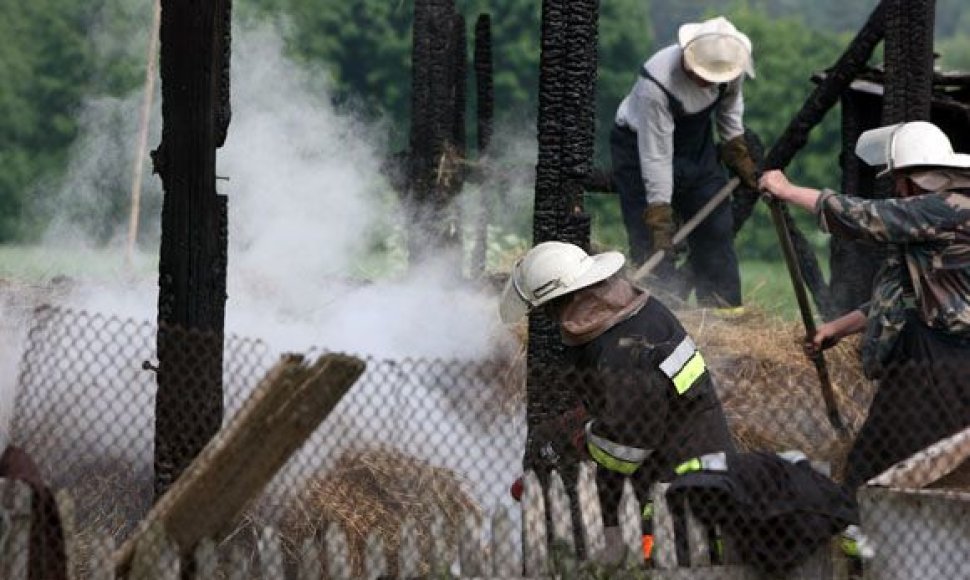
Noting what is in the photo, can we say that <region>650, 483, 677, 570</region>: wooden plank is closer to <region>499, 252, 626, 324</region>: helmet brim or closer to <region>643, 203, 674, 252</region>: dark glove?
<region>499, 252, 626, 324</region>: helmet brim

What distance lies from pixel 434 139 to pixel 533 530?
6906 millimetres

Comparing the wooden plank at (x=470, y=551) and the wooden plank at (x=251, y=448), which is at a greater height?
the wooden plank at (x=251, y=448)

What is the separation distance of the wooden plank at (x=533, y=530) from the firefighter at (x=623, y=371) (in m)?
0.36

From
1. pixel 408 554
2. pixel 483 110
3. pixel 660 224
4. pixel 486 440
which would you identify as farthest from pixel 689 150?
pixel 408 554

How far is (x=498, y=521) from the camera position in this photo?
6.91 meters

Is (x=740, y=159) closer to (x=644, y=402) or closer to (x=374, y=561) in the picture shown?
(x=644, y=402)

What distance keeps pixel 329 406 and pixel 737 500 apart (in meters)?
1.55

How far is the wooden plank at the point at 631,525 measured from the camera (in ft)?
22.9

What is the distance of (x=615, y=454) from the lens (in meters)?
7.18

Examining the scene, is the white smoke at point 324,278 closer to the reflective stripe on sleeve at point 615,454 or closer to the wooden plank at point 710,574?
the reflective stripe on sleeve at point 615,454

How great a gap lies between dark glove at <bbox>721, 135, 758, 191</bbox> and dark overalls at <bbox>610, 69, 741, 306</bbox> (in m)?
0.13

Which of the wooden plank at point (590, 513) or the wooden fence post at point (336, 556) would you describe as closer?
the wooden fence post at point (336, 556)

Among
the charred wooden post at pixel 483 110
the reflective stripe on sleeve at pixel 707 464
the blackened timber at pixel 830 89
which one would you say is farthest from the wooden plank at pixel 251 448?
the charred wooden post at pixel 483 110

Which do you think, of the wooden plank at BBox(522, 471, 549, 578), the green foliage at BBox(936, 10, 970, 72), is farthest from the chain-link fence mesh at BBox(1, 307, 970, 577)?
the green foliage at BBox(936, 10, 970, 72)
